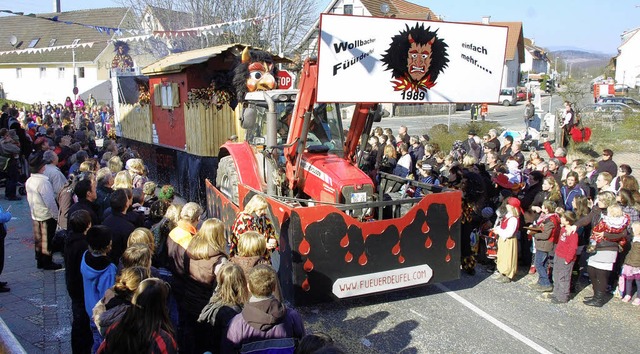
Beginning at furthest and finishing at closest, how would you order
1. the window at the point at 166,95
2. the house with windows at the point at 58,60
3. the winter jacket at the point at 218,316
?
1. the house with windows at the point at 58,60
2. the window at the point at 166,95
3. the winter jacket at the point at 218,316

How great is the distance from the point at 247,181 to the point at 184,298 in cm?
352

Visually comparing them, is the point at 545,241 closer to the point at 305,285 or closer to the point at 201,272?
the point at 305,285

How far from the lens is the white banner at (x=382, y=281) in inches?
234

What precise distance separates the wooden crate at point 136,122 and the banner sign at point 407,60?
9.33m

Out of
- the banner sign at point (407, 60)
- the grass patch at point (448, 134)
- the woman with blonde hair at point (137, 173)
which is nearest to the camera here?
the banner sign at point (407, 60)

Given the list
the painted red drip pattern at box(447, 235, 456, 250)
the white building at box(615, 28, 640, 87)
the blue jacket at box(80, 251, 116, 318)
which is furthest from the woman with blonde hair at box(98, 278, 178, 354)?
the white building at box(615, 28, 640, 87)

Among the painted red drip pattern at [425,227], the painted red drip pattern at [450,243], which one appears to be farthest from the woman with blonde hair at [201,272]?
the painted red drip pattern at [450,243]

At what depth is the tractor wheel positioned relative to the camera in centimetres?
819

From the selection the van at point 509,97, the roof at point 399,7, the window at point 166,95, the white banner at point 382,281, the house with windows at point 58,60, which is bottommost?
the white banner at point 382,281

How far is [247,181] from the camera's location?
796 centimetres

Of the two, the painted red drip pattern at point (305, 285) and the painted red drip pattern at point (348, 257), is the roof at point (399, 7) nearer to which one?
the painted red drip pattern at point (348, 257)

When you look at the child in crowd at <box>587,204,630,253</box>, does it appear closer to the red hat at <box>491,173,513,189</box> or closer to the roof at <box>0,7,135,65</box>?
the red hat at <box>491,173,513,189</box>

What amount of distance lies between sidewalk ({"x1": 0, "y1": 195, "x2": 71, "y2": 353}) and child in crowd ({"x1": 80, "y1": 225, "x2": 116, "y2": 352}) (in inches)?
54.9

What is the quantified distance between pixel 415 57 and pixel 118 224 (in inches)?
135
